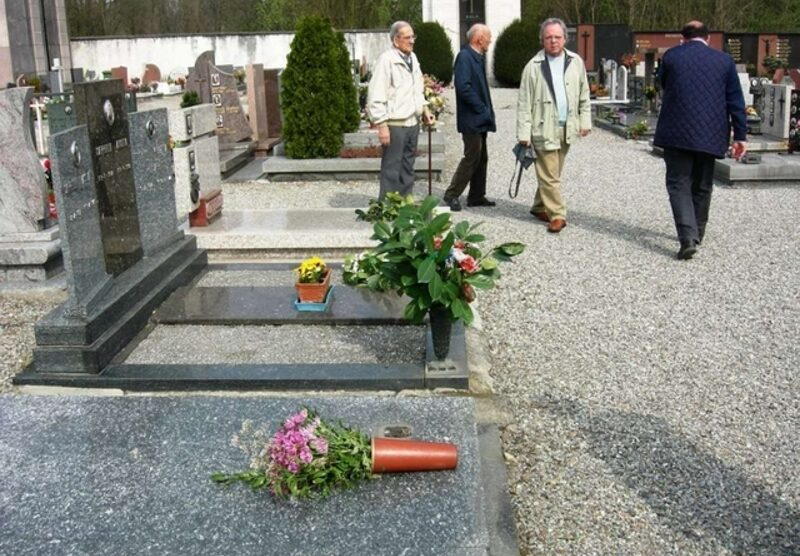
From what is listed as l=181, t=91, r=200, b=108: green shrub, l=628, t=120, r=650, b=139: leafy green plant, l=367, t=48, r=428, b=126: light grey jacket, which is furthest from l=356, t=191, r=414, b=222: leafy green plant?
l=628, t=120, r=650, b=139: leafy green plant

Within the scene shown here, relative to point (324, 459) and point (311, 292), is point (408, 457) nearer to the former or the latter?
point (324, 459)

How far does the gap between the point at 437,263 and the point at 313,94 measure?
750 cm

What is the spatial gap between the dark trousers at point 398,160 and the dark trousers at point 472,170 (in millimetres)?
1064

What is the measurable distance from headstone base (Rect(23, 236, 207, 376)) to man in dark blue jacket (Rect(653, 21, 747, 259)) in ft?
12.6

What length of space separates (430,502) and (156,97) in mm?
22137

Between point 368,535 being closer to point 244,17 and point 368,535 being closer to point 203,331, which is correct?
point 203,331

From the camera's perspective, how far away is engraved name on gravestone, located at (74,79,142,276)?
5090 millimetres

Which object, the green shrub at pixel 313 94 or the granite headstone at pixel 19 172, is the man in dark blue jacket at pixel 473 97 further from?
the granite headstone at pixel 19 172

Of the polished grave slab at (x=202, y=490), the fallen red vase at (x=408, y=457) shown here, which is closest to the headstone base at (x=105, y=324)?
the polished grave slab at (x=202, y=490)

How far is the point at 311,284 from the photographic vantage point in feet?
17.9

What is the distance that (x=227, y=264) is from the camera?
6.71 metres

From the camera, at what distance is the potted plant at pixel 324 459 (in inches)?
118

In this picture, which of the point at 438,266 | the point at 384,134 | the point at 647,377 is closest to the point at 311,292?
the point at 438,266

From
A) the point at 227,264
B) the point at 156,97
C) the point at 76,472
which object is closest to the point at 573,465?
the point at 76,472
